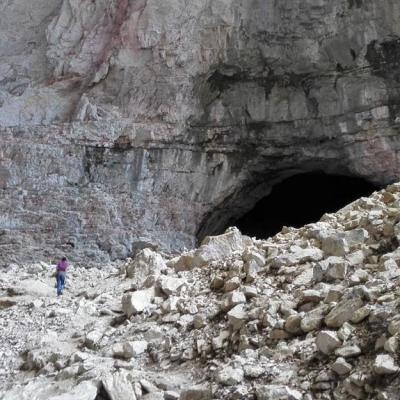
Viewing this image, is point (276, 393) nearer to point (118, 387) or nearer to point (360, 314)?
point (360, 314)

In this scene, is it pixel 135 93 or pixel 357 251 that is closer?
pixel 357 251

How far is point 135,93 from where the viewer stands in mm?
17281

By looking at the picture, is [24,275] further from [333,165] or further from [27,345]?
[333,165]

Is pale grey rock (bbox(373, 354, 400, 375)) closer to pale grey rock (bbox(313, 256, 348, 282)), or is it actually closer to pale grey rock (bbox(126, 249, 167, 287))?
pale grey rock (bbox(313, 256, 348, 282))

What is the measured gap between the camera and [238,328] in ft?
15.9

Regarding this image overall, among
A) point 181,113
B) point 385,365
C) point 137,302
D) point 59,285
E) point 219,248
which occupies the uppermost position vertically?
point 181,113

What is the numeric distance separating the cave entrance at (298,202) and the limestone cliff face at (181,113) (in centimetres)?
338

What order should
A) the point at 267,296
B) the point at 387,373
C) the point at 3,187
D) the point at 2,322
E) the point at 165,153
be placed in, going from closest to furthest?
the point at 387,373
the point at 267,296
the point at 2,322
the point at 3,187
the point at 165,153

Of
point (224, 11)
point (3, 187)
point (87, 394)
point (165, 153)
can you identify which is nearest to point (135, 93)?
point (165, 153)

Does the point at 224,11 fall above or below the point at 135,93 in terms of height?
above

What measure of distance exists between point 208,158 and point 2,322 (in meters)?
11.3

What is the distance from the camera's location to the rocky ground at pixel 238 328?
152 inches

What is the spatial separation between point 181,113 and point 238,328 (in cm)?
1295

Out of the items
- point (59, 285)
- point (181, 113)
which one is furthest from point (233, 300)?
point (181, 113)
